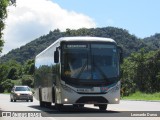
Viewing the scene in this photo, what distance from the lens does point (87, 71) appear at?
2308 centimetres

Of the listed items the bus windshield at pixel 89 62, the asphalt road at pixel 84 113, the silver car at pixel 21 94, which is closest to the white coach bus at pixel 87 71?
the bus windshield at pixel 89 62

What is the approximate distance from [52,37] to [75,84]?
14299cm

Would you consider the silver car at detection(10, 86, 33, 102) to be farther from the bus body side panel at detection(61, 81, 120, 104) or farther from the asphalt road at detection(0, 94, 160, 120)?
the bus body side panel at detection(61, 81, 120, 104)

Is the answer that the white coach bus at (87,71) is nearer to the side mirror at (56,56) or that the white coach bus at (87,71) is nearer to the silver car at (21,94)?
the side mirror at (56,56)

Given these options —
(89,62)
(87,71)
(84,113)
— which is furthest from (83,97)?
(89,62)

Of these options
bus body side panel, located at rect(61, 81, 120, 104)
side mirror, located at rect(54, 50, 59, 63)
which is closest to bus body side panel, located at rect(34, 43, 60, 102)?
side mirror, located at rect(54, 50, 59, 63)

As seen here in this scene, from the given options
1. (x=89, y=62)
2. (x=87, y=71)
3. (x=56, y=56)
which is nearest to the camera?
(x=87, y=71)

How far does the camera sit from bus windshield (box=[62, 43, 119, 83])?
75.5ft

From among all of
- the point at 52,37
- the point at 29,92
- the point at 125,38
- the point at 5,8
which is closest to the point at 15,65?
the point at 52,37

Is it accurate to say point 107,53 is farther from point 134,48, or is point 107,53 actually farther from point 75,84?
point 134,48

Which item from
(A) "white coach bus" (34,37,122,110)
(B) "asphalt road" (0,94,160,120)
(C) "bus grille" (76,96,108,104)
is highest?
(A) "white coach bus" (34,37,122,110)

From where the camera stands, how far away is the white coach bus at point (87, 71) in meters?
22.8

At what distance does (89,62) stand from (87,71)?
473mm

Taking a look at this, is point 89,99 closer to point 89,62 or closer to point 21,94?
point 89,62
